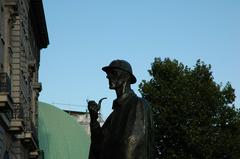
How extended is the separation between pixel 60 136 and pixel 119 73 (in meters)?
74.3

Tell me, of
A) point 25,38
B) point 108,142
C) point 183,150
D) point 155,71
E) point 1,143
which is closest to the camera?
point 108,142

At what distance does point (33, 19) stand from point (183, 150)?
47.9ft

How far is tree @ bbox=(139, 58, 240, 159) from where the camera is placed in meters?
46.9

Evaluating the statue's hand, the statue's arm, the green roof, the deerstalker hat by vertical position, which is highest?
the green roof

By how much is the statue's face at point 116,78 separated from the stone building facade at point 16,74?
2283cm

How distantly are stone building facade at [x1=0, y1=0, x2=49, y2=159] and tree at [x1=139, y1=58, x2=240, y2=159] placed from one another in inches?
345

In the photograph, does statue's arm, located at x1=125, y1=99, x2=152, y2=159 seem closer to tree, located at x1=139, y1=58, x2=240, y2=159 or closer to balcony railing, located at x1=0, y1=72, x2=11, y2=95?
balcony railing, located at x1=0, y1=72, x2=11, y2=95

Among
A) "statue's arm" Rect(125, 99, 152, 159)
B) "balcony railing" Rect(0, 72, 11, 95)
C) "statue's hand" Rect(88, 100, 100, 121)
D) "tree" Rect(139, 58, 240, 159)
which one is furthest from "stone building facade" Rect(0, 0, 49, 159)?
"statue's arm" Rect(125, 99, 152, 159)

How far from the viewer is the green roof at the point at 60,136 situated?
7694 cm

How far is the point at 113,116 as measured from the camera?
8250 mm

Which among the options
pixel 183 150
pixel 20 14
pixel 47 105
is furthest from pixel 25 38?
pixel 47 105

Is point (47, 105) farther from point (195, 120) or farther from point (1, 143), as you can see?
point (1, 143)

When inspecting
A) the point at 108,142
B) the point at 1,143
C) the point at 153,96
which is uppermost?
the point at 153,96

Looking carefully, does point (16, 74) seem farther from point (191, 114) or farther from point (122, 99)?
point (122, 99)
